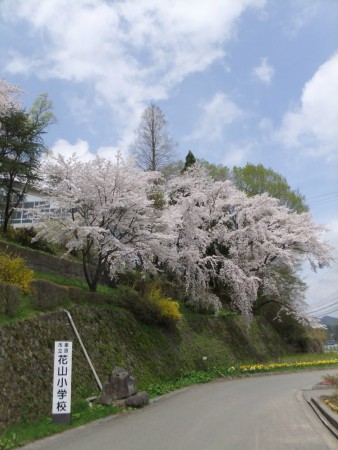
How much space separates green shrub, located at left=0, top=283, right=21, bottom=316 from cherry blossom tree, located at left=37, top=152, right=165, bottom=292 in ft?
17.1

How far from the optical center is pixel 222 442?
7.64m

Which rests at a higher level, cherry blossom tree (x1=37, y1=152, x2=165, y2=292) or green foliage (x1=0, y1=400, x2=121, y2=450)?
cherry blossom tree (x1=37, y1=152, x2=165, y2=292)

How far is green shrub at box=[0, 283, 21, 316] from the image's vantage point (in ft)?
34.1

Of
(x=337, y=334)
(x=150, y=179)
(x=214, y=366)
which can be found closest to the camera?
(x=150, y=179)

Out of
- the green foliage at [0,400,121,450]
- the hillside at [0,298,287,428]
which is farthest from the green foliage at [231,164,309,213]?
the green foliage at [0,400,121,450]

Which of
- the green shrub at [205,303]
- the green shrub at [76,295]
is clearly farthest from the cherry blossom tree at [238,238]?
the green shrub at [76,295]

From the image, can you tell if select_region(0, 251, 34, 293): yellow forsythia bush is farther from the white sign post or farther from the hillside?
the white sign post

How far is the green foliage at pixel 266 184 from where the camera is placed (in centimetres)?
3703

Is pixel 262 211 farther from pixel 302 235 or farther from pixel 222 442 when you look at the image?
pixel 222 442

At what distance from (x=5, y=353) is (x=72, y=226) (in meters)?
7.00

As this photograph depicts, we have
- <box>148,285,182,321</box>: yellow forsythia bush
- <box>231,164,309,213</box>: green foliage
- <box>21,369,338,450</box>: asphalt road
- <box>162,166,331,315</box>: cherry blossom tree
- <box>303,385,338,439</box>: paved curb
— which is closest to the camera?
<box>21,369,338,450</box>: asphalt road

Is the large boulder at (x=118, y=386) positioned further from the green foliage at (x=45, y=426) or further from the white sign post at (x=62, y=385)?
the white sign post at (x=62, y=385)

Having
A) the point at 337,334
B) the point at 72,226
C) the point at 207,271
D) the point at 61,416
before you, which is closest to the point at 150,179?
the point at 72,226

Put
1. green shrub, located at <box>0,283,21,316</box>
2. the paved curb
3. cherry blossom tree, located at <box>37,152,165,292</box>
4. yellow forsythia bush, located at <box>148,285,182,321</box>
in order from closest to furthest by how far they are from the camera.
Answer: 1. the paved curb
2. green shrub, located at <box>0,283,21,316</box>
3. cherry blossom tree, located at <box>37,152,165,292</box>
4. yellow forsythia bush, located at <box>148,285,182,321</box>
